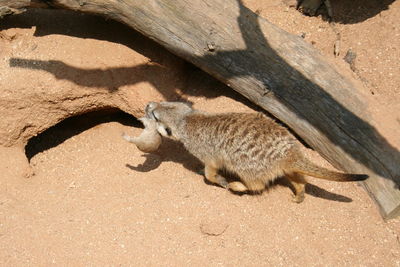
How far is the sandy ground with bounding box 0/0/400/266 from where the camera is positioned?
3111 millimetres

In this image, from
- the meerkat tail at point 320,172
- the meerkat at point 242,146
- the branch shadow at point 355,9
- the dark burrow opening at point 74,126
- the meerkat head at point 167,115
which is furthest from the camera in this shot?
the dark burrow opening at point 74,126

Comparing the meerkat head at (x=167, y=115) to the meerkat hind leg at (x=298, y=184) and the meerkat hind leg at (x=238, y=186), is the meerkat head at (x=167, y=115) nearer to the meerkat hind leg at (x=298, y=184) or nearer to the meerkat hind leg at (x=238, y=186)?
the meerkat hind leg at (x=238, y=186)

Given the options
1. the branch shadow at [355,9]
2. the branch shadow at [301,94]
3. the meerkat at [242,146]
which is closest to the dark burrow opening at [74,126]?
the meerkat at [242,146]

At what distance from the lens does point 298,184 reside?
10.9 ft

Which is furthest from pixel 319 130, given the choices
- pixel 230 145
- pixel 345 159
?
pixel 230 145

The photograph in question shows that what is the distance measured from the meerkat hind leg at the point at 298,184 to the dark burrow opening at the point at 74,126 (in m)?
1.78

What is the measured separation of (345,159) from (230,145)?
880 millimetres

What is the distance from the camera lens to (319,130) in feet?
11.6

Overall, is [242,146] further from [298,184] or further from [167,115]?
[167,115]

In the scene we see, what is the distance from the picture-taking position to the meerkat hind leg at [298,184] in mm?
3309

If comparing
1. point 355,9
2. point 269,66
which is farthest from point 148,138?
point 355,9

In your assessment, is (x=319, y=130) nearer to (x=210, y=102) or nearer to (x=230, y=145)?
(x=230, y=145)

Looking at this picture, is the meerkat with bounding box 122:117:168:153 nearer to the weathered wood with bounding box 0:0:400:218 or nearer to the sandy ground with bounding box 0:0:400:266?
the sandy ground with bounding box 0:0:400:266

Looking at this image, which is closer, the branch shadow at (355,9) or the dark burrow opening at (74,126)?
the branch shadow at (355,9)
